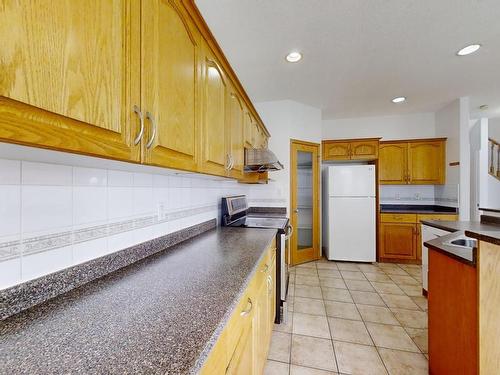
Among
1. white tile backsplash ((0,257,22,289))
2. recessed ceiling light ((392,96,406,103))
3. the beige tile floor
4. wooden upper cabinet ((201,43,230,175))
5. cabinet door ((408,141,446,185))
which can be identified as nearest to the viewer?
white tile backsplash ((0,257,22,289))

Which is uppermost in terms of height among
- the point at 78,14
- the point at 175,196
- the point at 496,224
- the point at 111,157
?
the point at 78,14

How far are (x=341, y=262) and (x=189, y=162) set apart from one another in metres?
3.57

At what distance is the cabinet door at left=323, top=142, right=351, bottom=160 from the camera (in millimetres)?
4109

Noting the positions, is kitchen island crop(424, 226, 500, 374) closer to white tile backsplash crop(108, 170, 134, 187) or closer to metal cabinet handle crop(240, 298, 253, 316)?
metal cabinet handle crop(240, 298, 253, 316)

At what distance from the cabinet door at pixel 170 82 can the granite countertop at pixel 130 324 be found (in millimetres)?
480

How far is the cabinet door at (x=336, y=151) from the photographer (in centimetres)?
411

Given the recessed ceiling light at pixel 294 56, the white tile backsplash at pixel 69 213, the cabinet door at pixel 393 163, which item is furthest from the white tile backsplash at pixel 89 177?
the cabinet door at pixel 393 163

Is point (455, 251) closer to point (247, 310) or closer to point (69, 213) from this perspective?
point (247, 310)

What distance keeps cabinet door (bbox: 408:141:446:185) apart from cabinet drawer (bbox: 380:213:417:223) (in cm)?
63

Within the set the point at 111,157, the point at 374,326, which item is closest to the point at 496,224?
the point at 374,326

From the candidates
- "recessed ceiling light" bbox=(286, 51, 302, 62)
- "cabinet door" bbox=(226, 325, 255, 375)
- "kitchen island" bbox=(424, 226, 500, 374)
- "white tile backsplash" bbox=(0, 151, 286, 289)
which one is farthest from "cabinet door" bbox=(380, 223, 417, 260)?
"white tile backsplash" bbox=(0, 151, 286, 289)

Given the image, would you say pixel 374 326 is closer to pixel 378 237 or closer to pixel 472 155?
pixel 378 237

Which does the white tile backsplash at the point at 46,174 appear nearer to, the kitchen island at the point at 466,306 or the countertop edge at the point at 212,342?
the countertop edge at the point at 212,342

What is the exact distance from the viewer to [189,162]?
1.12 metres
